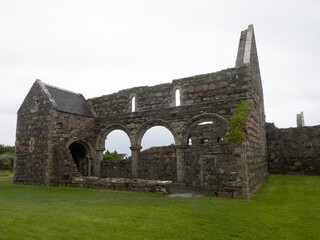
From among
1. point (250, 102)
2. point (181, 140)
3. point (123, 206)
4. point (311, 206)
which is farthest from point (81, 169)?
point (311, 206)

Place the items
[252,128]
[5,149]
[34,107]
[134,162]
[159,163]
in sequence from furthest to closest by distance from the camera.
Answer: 1. [5,149]
2. [34,107]
3. [134,162]
4. [159,163]
5. [252,128]

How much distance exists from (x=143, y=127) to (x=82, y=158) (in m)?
5.14

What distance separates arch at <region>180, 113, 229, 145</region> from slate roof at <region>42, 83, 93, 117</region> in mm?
6978

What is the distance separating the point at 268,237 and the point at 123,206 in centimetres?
386

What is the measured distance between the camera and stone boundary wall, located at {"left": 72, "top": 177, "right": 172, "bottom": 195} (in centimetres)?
980

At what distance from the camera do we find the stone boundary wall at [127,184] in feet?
32.1

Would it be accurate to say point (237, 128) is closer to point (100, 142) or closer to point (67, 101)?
point (100, 142)

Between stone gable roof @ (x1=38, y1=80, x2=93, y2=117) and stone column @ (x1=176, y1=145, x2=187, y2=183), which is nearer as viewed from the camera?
stone column @ (x1=176, y1=145, x2=187, y2=183)

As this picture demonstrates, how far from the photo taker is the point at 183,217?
5.49 meters

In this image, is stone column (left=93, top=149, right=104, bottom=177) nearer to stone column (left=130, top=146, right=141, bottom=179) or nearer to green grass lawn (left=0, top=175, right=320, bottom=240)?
stone column (left=130, top=146, right=141, bottom=179)

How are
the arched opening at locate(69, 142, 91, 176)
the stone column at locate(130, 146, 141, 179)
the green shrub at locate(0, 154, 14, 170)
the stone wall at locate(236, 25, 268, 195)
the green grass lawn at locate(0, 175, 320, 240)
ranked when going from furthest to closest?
1. the green shrub at locate(0, 154, 14, 170)
2. the arched opening at locate(69, 142, 91, 176)
3. the stone column at locate(130, 146, 141, 179)
4. the stone wall at locate(236, 25, 268, 195)
5. the green grass lawn at locate(0, 175, 320, 240)

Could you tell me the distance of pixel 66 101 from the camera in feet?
51.1

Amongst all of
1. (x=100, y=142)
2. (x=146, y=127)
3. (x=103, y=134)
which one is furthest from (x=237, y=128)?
(x=100, y=142)

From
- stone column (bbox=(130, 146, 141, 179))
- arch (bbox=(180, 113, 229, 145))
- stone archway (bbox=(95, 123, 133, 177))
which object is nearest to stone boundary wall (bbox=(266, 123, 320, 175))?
arch (bbox=(180, 113, 229, 145))
